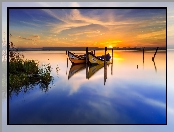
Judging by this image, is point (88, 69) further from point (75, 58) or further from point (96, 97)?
point (96, 97)

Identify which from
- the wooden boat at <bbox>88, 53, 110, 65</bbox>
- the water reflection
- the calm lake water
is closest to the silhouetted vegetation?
the calm lake water

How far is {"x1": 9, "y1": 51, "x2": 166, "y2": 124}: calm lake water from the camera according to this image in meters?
3.12

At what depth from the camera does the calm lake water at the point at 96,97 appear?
3125mm

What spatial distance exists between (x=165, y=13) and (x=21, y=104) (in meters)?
1.98

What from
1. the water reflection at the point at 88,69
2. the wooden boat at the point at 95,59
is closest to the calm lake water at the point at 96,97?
the water reflection at the point at 88,69

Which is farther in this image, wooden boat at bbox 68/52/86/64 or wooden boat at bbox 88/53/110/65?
wooden boat at bbox 88/53/110/65

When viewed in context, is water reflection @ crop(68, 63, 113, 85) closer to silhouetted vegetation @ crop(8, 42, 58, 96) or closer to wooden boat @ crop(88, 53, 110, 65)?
wooden boat @ crop(88, 53, 110, 65)

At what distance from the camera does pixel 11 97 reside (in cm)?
316

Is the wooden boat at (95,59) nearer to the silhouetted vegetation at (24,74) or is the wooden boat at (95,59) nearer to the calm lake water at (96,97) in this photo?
the calm lake water at (96,97)

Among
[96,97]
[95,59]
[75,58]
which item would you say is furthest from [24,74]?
[95,59]

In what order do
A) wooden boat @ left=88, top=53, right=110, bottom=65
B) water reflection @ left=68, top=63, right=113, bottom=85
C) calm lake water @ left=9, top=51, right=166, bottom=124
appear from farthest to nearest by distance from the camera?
1. wooden boat @ left=88, top=53, right=110, bottom=65
2. water reflection @ left=68, top=63, right=113, bottom=85
3. calm lake water @ left=9, top=51, right=166, bottom=124

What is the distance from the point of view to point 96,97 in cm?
319

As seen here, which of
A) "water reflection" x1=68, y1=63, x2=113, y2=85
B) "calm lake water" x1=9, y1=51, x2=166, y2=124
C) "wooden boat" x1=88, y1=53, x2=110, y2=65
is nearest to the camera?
"calm lake water" x1=9, y1=51, x2=166, y2=124

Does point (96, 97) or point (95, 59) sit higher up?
point (95, 59)
